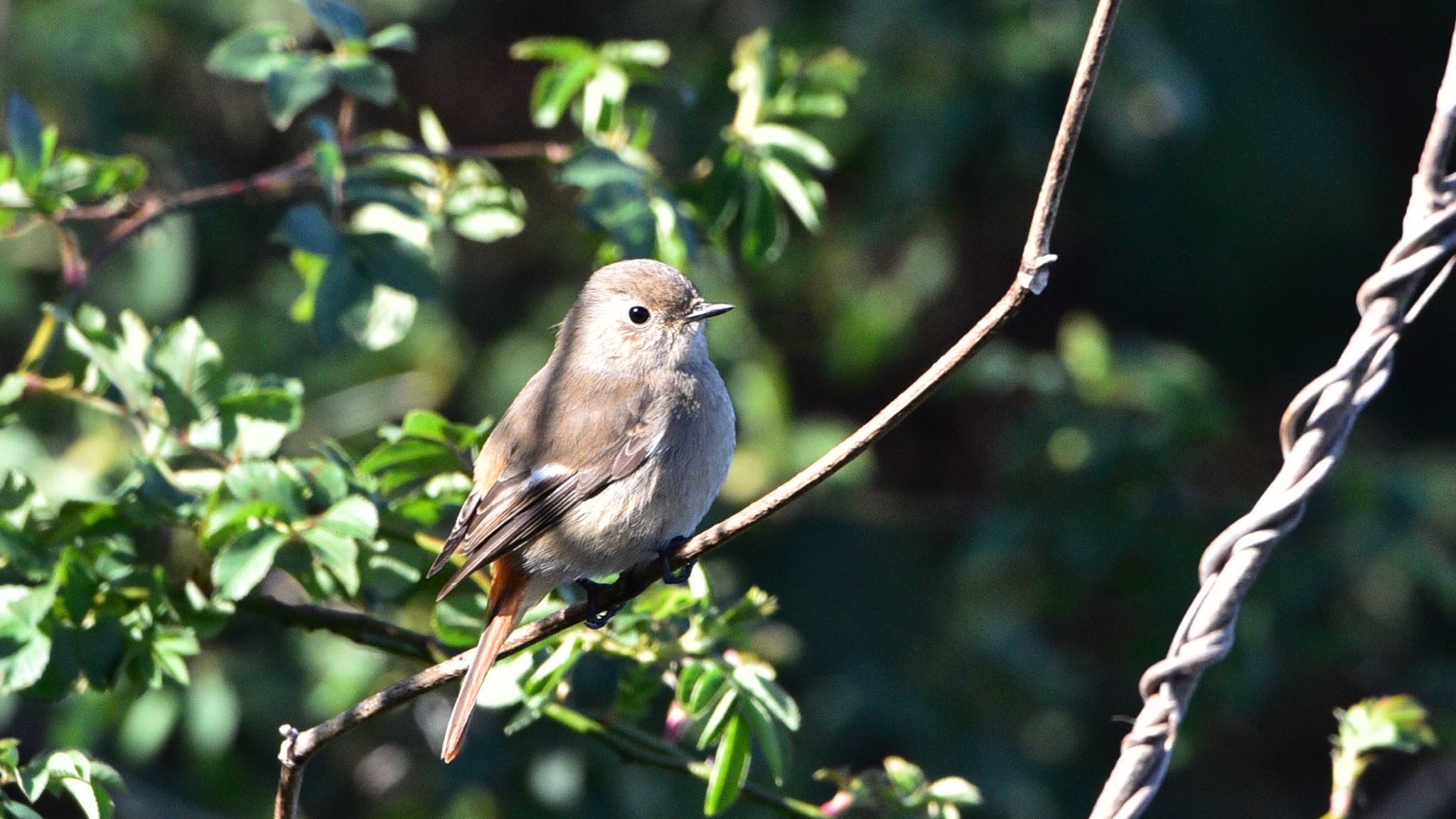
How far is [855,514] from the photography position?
19.3 feet

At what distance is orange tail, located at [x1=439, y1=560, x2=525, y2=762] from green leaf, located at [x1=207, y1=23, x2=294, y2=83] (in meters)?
1.17

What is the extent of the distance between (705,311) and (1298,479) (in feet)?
6.80

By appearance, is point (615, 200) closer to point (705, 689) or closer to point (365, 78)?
point (365, 78)

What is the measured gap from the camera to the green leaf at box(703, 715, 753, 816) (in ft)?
7.98

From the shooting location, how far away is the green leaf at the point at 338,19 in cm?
310

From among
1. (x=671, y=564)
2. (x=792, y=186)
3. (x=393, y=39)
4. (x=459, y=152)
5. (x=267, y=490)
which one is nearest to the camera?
(x=671, y=564)

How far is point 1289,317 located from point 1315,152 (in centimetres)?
69

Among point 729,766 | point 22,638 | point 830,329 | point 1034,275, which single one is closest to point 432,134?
point 22,638

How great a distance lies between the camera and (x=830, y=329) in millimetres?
6422

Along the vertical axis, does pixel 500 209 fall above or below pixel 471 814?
above

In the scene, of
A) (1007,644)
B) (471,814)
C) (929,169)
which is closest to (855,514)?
(1007,644)

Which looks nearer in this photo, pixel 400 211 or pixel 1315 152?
pixel 400 211

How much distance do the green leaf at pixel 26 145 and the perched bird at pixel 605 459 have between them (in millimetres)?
1037

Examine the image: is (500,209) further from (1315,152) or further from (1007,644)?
(1315,152)
